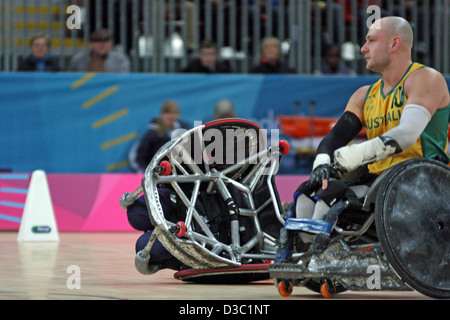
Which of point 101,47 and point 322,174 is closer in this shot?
point 322,174

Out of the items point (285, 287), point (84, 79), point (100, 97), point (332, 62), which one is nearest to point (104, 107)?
point (100, 97)

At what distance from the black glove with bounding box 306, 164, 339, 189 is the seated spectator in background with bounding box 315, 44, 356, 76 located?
→ 865 centimetres

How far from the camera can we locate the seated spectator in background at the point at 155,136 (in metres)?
13.0

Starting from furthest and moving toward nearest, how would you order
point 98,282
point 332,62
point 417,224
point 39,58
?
point 332,62, point 39,58, point 98,282, point 417,224

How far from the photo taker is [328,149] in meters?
5.94

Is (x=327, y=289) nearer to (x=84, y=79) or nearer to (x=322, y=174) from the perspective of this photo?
(x=322, y=174)

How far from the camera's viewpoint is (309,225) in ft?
17.9

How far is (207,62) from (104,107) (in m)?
1.63

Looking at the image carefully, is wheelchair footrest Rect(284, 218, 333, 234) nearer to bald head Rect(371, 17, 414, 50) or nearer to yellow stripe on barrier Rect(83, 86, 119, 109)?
bald head Rect(371, 17, 414, 50)

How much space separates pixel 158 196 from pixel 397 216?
1912 mm

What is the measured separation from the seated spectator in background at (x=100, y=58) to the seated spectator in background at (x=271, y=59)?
6.47 ft

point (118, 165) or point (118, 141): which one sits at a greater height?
point (118, 141)

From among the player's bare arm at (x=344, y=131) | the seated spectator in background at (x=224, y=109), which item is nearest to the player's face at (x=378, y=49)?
the player's bare arm at (x=344, y=131)

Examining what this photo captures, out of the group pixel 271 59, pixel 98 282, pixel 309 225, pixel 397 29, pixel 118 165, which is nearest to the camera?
pixel 309 225
